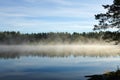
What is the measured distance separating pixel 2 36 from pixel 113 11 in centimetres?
17060

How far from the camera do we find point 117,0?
31.8 meters

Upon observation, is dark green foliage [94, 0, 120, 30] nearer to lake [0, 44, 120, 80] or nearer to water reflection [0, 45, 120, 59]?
lake [0, 44, 120, 80]

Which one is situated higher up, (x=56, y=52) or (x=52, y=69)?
(x=52, y=69)

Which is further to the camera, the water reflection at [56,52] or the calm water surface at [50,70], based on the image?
the water reflection at [56,52]

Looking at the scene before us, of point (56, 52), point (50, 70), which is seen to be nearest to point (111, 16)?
point (50, 70)

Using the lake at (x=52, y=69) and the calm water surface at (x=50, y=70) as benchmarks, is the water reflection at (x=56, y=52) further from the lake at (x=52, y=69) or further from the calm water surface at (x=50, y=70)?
the calm water surface at (x=50, y=70)

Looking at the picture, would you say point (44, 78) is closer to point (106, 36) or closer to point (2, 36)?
point (106, 36)

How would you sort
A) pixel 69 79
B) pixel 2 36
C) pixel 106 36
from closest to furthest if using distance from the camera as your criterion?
pixel 106 36, pixel 69 79, pixel 2 36

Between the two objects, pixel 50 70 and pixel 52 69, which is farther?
pixel 52 69

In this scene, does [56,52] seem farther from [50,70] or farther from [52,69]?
[50,70]

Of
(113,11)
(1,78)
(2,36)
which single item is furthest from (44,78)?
(2,36)

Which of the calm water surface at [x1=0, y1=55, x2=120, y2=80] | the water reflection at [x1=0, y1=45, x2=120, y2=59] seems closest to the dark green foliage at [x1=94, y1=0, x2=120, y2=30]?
the calm water surface at [x1=0, y1=55, x2=120, y2=80]

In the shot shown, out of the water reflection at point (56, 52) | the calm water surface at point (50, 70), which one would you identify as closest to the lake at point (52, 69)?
the calm water surface at point (50, 70)

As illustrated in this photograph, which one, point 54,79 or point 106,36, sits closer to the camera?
point 106,36
